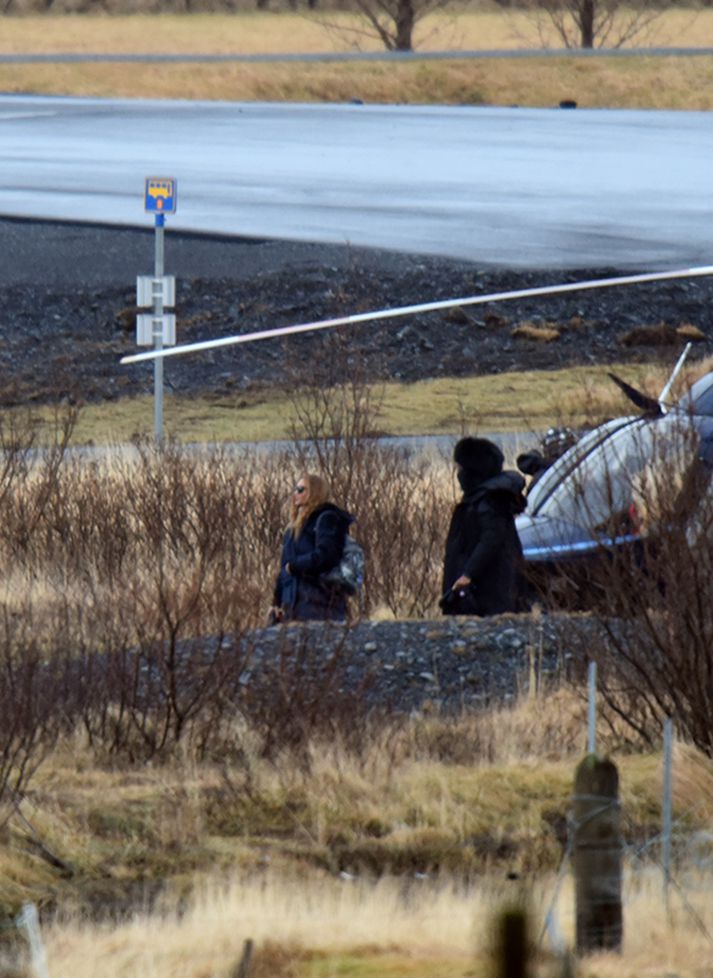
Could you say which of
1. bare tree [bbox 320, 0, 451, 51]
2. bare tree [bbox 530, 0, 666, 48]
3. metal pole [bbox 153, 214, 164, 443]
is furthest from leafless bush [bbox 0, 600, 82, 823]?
bare tree [bbox 320, 0, 451, 51]

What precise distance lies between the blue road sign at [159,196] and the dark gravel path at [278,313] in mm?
4011

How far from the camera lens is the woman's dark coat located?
1036 cm

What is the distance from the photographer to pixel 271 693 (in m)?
9.91

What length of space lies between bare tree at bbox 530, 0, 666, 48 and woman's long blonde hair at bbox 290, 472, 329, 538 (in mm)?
51194

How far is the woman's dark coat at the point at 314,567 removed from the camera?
10359 millimetres

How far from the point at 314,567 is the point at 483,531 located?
3.54 ft

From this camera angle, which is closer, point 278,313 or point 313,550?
point 313,550

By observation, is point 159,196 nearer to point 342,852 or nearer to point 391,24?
point 342,852

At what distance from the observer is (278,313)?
29.8 meters

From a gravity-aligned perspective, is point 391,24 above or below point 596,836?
above

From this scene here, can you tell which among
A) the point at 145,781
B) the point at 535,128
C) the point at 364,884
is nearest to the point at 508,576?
the point at 145,781

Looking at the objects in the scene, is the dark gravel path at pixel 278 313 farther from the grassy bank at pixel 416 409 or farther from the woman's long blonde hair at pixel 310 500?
the woman's long blonde hair at pixel 310 500

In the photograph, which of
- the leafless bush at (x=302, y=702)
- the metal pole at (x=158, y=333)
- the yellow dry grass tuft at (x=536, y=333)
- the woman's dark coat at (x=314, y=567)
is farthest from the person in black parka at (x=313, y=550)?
the yellow dry grass tuft at (x=536, y=333)

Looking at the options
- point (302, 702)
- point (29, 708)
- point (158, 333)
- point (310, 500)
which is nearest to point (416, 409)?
point (158, 333)
